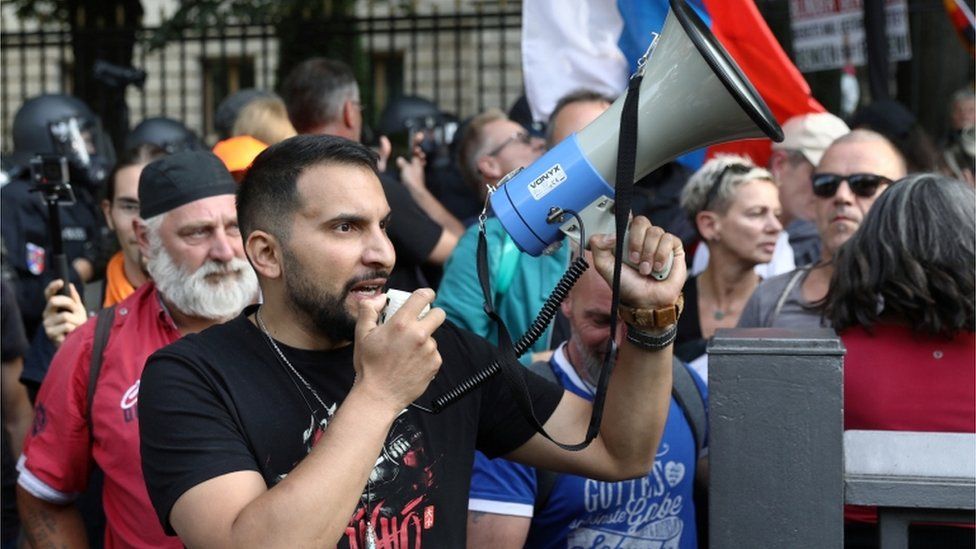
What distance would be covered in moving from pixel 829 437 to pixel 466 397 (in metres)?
0.75

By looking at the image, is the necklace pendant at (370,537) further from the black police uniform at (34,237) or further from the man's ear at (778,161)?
the man's ear at (778,161)

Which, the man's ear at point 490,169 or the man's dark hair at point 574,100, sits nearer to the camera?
the man's dark hair at point 574,100

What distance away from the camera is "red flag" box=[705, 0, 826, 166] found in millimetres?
5195

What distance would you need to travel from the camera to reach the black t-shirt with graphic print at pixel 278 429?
2.47 m

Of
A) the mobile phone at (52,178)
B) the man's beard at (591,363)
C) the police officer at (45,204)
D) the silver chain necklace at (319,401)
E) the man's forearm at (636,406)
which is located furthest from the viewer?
the police officer at (45,204)

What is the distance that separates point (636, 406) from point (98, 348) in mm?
1595

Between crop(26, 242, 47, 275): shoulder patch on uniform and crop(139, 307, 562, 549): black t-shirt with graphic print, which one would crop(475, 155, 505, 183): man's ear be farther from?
crop(139, 307, 562, 549): black t-shirt with graphic print

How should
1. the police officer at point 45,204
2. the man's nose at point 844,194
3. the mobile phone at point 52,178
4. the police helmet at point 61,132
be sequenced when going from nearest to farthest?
the mobile phone at point 52,178
the man's nose at point 844,194
the police officer at point 45,204
the police helmet at point 61,132

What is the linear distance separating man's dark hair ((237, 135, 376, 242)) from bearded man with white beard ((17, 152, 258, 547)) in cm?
96

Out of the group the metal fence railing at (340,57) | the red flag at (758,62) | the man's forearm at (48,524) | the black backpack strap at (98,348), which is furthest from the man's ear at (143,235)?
the metal fence railing at (340,57)

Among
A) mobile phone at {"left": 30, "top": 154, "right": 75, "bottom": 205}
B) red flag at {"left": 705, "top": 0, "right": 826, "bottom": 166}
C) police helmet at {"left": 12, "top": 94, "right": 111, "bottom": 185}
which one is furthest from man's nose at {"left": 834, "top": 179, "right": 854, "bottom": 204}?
police helmet at {"left": 12, "top": 94, "right": 111, "bottom": 185}

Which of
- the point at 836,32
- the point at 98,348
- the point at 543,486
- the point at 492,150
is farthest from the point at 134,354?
the point at 836,32

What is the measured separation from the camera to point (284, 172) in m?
2.73

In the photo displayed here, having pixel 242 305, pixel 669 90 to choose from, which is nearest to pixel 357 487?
pixel 669 90
